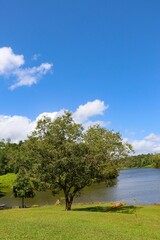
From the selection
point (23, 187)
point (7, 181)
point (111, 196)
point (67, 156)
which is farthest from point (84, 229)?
point (7, 181)

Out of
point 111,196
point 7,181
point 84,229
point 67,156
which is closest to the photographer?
point 84,229

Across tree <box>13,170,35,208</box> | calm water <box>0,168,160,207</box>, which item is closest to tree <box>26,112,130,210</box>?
calm water <box>0,168,160,207</box>

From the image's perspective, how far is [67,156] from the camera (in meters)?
38.2

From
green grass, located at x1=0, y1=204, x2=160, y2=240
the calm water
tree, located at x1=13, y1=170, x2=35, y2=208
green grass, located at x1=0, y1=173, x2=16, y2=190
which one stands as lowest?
green grass, located at x1=0, y1=204, x2=160, y2=240

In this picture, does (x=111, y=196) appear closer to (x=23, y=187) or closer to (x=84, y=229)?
(x=23, y=187)

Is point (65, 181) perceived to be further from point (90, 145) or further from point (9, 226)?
point (9, 226)

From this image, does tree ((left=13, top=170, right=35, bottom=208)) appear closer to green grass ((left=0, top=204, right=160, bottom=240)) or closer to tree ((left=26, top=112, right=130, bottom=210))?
tree ((left=26, top=112, right=130, bottom=210))

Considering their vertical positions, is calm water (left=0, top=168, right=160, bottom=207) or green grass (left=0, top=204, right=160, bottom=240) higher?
calm water (left=0, top=168, right=160, bottom=207)

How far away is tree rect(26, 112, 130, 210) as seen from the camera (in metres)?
38.2

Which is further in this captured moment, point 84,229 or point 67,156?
point 67,156

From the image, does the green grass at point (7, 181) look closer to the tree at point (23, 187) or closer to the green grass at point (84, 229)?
the tree at point (23, 187)

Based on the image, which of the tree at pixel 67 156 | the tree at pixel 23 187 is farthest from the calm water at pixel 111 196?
the tree at pixel 67 156

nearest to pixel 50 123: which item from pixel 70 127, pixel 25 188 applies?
pixel 70 127

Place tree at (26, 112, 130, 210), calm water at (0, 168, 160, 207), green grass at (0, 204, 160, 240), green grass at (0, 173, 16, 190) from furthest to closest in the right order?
green grass at (0, 173, 16, 190), calm water at (0, 168, 160, 207), tree at (26, 112, 130, 210), green grass at (0, 204, 160, 240)
